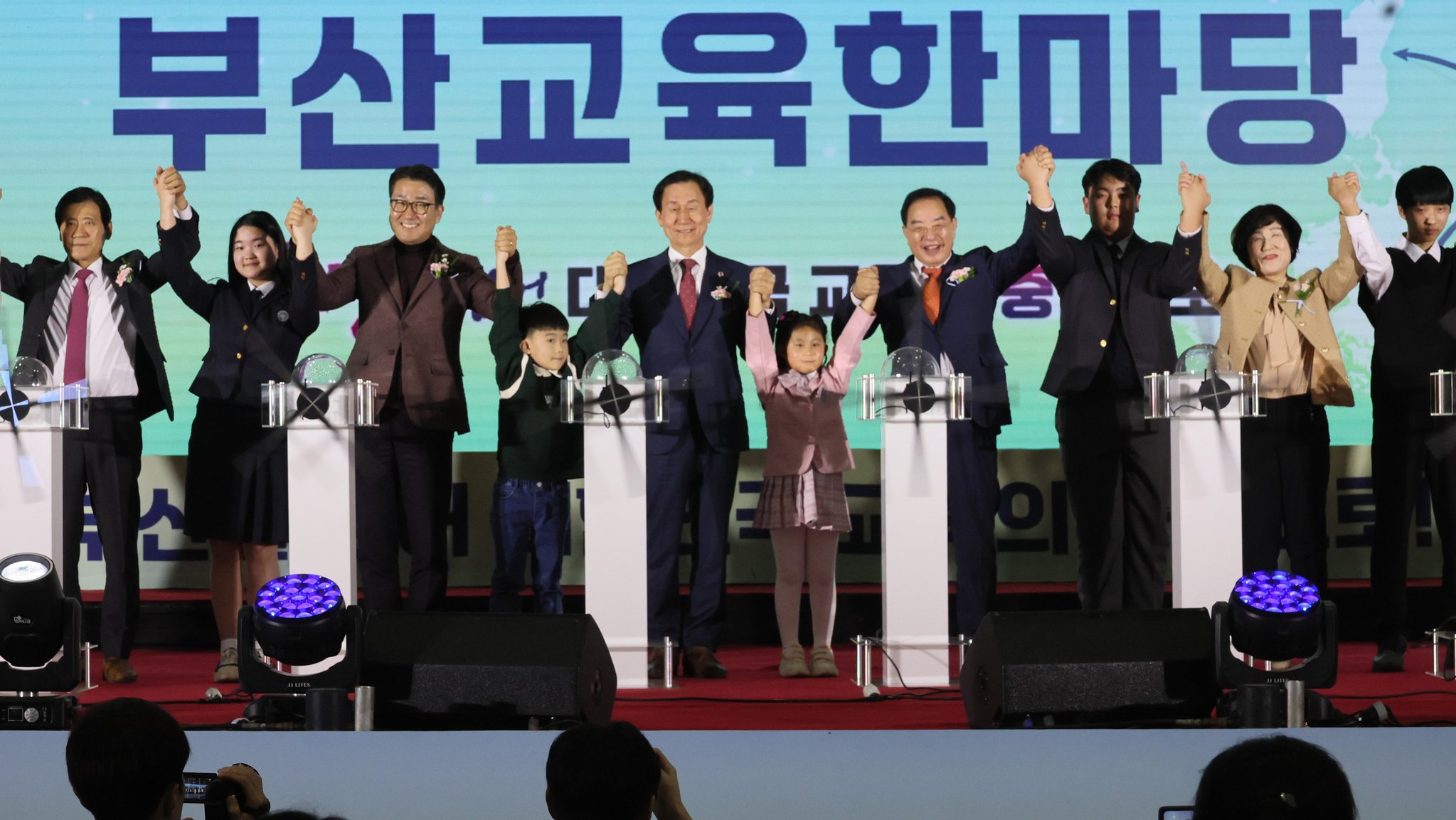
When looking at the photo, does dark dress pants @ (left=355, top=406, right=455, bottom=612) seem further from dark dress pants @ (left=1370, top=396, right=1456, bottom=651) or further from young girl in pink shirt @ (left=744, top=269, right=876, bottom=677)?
dark dress pants @ (left=1370, top=396, right=1456, bottom=651)

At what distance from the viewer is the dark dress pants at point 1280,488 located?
485 centimetres

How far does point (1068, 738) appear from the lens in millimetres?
3158

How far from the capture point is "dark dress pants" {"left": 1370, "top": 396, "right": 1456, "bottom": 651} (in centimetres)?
473

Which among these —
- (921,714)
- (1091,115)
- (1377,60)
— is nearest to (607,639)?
(921,714)

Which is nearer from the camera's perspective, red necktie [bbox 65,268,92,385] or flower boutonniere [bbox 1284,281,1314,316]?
red necktie [bbox 65,268,92,385]

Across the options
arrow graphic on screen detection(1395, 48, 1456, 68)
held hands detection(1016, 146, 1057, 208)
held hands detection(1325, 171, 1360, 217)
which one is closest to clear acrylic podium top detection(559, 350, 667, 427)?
held hands detection(1016, 146, 1057, 208)

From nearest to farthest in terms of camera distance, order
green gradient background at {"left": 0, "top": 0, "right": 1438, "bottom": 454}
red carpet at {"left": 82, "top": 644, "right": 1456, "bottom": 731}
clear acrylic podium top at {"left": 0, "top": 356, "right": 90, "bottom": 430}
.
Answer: red carpet at {"left": 82, "top": 644, "right": 1456, "bottom": 731}, clear acrylic podium top at {"left": 0, "top": 356, "right": 90, "bottom": 430}, green gradient background at {"left": 0, "top": 0, "right": 1438, "bottom": 454}

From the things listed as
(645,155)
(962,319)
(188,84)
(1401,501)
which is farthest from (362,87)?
(1401,501)

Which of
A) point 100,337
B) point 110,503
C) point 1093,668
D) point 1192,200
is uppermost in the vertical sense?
point 1192,200

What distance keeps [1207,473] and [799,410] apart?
1181mm

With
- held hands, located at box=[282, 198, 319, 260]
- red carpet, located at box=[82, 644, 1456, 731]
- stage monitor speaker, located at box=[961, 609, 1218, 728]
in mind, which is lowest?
red carpet, located at box=[82, 644, 1456, 731]

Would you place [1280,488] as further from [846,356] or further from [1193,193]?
[846,356]

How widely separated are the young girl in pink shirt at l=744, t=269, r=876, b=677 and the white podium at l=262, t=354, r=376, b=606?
3.90 feet

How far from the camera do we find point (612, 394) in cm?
436
